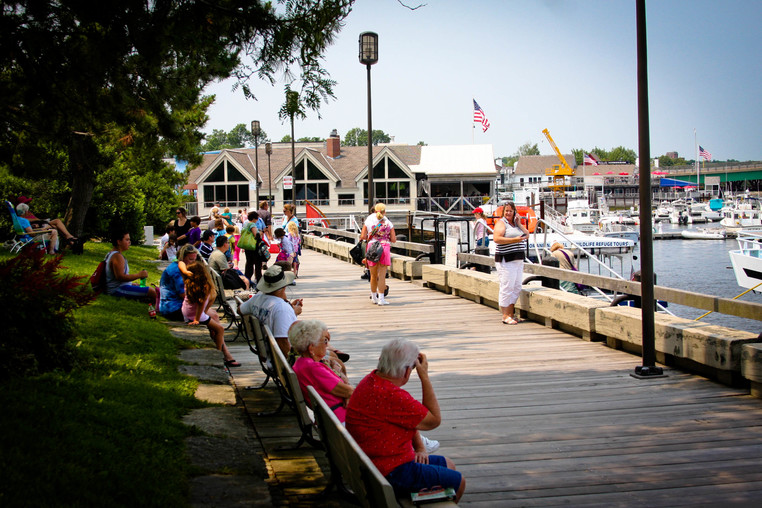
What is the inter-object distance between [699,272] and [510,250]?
40704 mm

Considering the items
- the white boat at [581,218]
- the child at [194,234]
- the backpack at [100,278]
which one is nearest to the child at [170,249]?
the child at [194,234]

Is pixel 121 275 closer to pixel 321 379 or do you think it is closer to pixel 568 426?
pixel 321 379

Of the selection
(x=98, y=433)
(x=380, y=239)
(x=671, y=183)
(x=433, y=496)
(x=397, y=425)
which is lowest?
(x=433, y=496)

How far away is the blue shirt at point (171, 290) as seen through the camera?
11.0 m

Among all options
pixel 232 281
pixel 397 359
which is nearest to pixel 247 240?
pixel 232 281

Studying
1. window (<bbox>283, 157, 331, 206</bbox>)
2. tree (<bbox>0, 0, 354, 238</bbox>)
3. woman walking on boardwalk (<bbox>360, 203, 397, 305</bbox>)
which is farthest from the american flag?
tree (<bbox>0, 0, 354, 238</bbox>)

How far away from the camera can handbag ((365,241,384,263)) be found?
44.6 ft

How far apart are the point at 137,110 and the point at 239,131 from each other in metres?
193

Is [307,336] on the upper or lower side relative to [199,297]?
upper

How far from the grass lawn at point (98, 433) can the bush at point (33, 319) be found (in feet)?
0.54

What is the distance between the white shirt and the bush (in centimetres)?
197

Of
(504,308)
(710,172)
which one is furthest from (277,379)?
(710,172)

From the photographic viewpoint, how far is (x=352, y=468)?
372 cm

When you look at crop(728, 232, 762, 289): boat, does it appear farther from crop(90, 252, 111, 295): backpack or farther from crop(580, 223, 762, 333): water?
crop(90, 252, 111, 295): backpack
